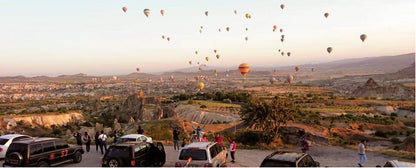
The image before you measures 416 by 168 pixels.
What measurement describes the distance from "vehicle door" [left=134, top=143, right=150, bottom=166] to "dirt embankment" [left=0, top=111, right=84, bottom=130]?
53.8 m

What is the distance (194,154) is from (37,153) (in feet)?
24.5

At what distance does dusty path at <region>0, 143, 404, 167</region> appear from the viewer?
18000 mm

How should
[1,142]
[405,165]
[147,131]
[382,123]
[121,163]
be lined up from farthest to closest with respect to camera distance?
1. [382,123]
2. [147,131]
3. [1,142]
4. [121,163]
5. [405,165]

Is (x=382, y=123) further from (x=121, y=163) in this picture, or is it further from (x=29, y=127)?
(x=29, y=127)

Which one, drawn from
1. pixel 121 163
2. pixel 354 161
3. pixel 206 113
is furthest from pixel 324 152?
pixel 206 113

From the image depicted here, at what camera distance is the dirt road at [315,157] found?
1800 centimetres

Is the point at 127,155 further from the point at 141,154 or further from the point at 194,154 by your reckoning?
the point at 194,154

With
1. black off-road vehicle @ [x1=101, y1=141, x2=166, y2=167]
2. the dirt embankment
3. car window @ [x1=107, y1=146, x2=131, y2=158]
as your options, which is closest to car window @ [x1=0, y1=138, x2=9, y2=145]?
black off-road vehicle @ [x1=101, y1=141, x2=166, y2=167]

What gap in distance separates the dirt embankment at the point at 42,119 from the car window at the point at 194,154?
56445 millimetres

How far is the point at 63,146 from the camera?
16.7 m

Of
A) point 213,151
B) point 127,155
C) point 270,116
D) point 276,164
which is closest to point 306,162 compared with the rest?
point 276,164

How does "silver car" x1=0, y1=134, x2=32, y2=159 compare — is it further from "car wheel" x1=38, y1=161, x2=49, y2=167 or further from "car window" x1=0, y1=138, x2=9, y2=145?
"car wheel" x1=38, y1=161, x2=49, y2=167

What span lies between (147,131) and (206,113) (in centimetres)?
3040

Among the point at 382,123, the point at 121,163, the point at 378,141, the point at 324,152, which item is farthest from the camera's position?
the point at 382,123
